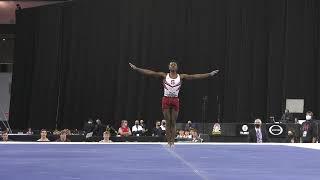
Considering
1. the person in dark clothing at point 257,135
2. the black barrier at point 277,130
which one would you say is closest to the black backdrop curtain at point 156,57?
the black barrier at point 277,130

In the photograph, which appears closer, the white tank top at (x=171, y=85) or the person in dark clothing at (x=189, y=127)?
the white tank top at (x=171, y=85)

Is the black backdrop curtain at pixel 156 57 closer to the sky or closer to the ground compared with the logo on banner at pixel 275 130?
closer to the sky

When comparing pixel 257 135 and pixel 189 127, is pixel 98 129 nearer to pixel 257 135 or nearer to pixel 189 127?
pixel 189 127

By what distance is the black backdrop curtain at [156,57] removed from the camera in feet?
67.0

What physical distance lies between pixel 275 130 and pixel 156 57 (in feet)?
25.1

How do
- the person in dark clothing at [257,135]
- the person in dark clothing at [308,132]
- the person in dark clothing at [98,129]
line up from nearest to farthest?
1. the person in dark clothing at [257,135]
2. the person in dark clothing at [308,132]
3. the person in dark clothing at [98,129]

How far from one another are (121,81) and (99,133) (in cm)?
367

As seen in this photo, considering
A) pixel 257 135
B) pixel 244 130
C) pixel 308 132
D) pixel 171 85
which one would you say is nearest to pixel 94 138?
pixel 257 135

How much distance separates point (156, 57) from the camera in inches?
828

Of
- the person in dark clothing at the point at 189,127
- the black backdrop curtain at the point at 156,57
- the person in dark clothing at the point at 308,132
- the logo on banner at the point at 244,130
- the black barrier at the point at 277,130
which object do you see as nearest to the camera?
the person in dark clothing at the point at 308,132

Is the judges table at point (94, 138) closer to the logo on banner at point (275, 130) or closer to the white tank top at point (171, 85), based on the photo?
the logo on banner at point (275, 130)

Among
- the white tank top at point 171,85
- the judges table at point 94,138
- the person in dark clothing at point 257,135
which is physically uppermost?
the white tank top at point 171,85

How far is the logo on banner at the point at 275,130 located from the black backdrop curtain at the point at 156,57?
5.61 meters

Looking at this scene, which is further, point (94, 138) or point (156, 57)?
point (156, 57)
